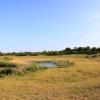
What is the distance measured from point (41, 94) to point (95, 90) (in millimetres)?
3284

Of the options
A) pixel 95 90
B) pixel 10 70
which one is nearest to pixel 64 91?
pixel 95 90

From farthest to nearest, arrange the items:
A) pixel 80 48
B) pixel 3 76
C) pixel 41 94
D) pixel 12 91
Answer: pixel 80 48 < pixel 3 76 < pixel 12 91 < pixel 41 94

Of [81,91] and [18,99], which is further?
[81,91]

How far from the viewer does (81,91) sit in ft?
56.2

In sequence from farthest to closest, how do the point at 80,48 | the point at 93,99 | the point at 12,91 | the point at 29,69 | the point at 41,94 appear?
the point at 80,48 → the point at 29,69 → the point at 12,91 → the point at 41,94 → the point at 93,99

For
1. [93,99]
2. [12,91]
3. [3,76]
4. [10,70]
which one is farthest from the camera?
[10,70]

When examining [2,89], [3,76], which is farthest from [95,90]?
[3,76]

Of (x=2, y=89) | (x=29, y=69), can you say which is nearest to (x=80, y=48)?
(x=29, y=69)

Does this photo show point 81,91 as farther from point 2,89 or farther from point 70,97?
point 2,89

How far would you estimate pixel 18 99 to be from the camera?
50.1 feet

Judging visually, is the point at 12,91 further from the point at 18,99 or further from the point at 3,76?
the point at 3,76

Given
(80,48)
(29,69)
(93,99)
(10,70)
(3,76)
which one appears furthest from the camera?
(80,48)

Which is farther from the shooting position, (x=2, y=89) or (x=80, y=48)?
(x=80, y=48)

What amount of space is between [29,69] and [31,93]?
636 inches
